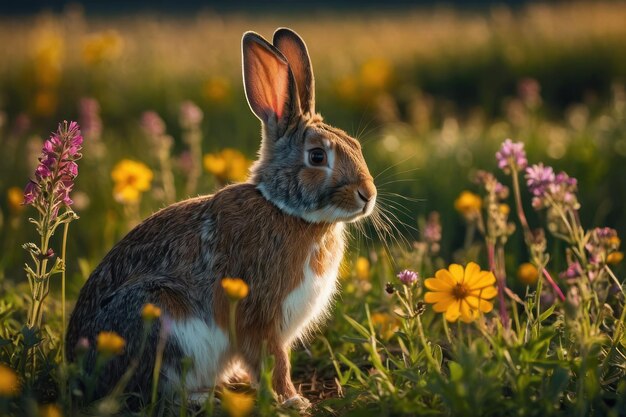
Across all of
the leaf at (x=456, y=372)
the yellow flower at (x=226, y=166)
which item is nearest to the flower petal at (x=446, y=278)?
the leaf at (x=456, y=372)

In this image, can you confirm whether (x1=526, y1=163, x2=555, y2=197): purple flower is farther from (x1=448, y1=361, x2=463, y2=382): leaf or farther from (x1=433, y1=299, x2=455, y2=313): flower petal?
(x1=448, y1=361, x2=463, y2=382): leaf

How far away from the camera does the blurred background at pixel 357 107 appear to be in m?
5.70

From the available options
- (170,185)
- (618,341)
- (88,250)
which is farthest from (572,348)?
(88,250)

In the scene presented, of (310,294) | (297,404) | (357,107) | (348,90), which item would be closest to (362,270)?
(310,294)

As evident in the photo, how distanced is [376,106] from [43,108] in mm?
3438

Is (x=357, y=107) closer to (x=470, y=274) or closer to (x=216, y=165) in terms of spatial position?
(x=216, y=165)

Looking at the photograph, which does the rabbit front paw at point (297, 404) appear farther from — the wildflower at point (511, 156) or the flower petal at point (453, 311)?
the wildflower at point (511, 156)

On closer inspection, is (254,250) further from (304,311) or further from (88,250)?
(88,250)

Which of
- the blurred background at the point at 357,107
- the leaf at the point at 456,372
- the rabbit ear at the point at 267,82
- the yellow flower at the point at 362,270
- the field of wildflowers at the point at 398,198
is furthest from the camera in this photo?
the blurred background at the point at 357,107

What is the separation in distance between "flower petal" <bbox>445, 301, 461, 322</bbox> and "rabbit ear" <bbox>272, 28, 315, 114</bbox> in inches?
49.1

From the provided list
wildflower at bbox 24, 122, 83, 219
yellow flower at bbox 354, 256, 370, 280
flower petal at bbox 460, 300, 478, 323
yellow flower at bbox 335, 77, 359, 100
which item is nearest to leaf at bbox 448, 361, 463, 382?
flower petal at bbox 460, 300, 478, 323

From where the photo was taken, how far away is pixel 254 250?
3.56m

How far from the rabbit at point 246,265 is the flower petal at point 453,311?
1.87ft

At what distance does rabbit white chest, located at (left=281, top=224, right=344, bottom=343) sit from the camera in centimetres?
357
